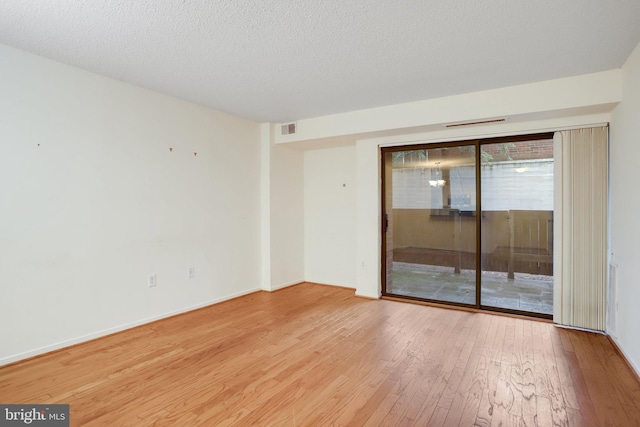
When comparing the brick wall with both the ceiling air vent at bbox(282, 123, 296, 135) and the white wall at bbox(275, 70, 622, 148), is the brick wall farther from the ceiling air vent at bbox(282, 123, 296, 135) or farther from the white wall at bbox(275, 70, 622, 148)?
the ceiling air vent at bbox(282, 123, 296, 135)

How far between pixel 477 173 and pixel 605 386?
248 cm

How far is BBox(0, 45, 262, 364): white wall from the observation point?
2.75 metres

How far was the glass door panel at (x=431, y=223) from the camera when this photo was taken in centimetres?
427

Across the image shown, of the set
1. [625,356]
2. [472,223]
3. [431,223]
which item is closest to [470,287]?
[472,223]

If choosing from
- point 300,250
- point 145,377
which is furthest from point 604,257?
point 145,377

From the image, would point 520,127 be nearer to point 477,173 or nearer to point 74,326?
point 477,173

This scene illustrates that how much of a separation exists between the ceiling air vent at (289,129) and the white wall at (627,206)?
3.68 meters

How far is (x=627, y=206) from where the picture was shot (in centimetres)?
279

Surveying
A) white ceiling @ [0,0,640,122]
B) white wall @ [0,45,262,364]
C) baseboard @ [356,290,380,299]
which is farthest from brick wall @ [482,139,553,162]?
white wall @ [0,45,262,364]

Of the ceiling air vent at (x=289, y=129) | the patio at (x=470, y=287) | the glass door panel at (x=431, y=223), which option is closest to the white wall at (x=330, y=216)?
the glass door panel at (x=431, y=223)

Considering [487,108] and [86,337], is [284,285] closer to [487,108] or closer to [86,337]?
[86,337]

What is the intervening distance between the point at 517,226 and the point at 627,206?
121 cm

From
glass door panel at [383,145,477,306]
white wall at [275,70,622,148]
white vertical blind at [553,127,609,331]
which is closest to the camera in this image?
white wall at [275,70,622,148]

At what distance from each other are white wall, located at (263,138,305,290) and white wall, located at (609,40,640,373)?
4.02m
